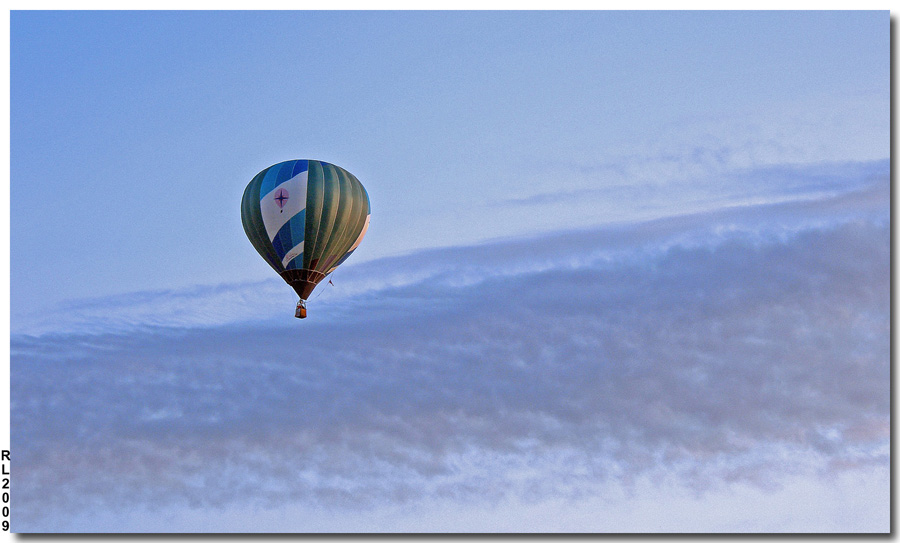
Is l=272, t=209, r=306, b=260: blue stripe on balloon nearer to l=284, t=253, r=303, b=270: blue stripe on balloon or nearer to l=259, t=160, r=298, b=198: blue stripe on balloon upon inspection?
l=284, t=253, r=303, b=270: blue stripe on balloon

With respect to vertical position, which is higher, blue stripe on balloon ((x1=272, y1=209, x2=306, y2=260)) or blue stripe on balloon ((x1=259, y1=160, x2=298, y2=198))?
blue stripe on balloon ((x1=259, y1=160, x2=298, y2=198))

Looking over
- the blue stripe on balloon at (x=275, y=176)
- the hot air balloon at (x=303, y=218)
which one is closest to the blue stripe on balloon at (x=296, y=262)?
the hot air balloon at (x=303, y=218)

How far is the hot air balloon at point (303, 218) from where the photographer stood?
83062 mm

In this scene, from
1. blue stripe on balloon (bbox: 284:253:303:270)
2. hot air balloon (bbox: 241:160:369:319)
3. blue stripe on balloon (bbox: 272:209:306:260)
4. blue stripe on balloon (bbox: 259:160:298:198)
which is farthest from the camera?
blue stripe on balloon (bbox: 259:160:298:198)

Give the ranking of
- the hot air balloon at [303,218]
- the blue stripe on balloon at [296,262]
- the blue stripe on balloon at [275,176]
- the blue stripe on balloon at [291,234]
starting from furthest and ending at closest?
the blue stripe on balloon at [275,176]
the blue stripe on balloon at [296,262]
the hot air balloon at [303,218]
the blue stripe on balloon at [291,234]

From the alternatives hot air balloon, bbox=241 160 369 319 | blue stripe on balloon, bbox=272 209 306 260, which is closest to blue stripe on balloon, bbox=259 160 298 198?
hot air balloon, bbox=241 160 369 319

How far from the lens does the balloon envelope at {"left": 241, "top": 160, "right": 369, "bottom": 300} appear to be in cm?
8306

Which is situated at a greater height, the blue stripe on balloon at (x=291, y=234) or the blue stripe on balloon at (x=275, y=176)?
the blue stripe on balloon at (x=275, y=176)

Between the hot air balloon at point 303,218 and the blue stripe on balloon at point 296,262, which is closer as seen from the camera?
the hot air balloon at point 303,218

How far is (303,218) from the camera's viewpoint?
82812 millimetres

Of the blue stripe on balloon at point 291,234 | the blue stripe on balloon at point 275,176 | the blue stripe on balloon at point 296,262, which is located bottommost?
the blue stripe on balloon at point 296,262

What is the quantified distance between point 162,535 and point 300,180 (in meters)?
26.7

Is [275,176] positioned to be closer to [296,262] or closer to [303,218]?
[303,218]

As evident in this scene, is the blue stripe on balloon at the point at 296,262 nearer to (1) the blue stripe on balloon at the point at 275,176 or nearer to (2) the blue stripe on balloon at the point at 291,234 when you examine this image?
(2) the blue stripe on balloon at the point at 291,234
